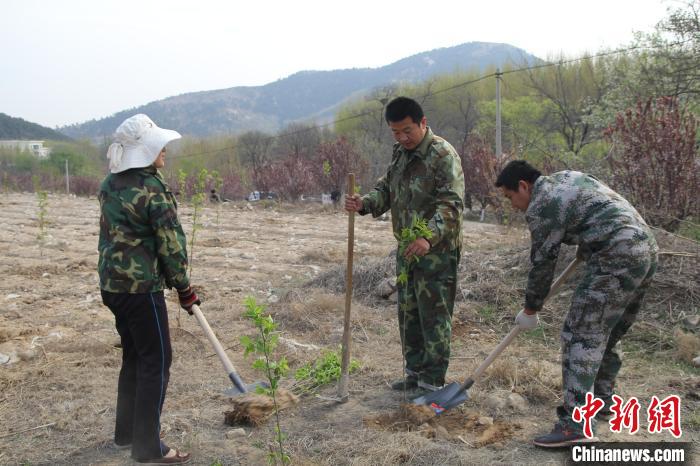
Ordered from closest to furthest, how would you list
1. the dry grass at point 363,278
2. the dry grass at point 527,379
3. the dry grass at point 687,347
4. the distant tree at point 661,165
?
the dry grass at point 527,379 → the dry grass at point 687,347 → the dry grass at point 363,278 → the distant tree at point 661,165

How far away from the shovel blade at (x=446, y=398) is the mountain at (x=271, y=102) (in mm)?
157419

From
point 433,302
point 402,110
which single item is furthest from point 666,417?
point 402,110

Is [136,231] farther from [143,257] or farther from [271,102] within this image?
[271,102]

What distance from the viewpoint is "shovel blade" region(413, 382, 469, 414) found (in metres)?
3.52

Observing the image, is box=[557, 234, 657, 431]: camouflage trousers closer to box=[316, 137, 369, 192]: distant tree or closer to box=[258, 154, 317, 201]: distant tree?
box=[316, 137, 369, 192]: distant tree

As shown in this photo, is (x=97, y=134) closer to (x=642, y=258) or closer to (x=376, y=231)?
(x=376, y=231)

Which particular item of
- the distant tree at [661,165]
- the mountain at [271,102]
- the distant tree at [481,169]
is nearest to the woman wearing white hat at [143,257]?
the distant tree at [661,165]

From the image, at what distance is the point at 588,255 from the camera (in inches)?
123

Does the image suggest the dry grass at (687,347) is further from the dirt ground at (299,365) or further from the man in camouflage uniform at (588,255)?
the man in camouflage uniform at (588,255)

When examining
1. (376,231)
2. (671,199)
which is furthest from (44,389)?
(376,231)

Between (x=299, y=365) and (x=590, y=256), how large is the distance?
2.34 m

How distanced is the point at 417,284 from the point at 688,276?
A: 317 centimetres

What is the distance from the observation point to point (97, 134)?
15625cm

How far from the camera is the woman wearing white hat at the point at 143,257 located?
9.30ft
